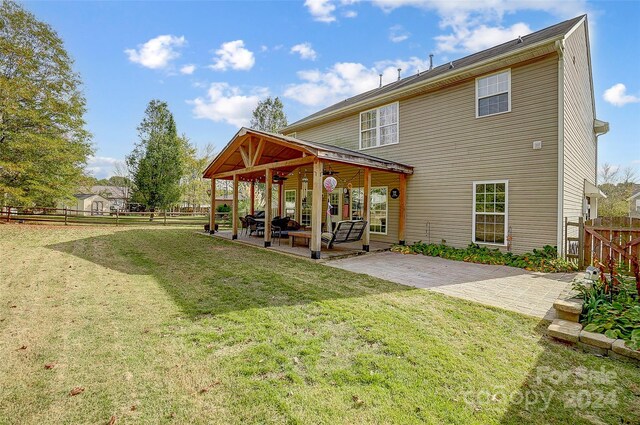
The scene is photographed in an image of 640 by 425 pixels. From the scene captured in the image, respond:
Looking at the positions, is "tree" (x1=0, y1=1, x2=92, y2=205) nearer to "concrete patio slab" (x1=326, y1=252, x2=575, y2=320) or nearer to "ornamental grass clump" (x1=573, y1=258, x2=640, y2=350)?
"concrete patio slab" (x1=326, y1=252, x2=575, y2=320)

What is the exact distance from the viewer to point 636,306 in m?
3.54

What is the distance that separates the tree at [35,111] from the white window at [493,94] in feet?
64.8

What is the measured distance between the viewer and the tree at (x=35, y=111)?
15.0 m

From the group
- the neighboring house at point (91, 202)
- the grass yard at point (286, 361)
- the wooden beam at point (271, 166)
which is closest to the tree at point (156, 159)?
the wooden beam at point (271, 166)

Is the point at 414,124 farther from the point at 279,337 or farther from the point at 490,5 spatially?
the point at 279,337

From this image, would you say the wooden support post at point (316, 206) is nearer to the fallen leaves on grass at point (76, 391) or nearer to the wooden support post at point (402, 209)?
the wooden support post at point (402, 209)

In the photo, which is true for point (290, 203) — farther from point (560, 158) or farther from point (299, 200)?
point (560, 158)

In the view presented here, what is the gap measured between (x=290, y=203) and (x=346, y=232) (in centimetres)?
763

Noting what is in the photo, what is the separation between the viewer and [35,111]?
606 inches

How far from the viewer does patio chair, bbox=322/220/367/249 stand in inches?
334

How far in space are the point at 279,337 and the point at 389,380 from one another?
131 centimetres

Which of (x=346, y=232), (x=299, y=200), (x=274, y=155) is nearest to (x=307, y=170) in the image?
(x=299, y=200)

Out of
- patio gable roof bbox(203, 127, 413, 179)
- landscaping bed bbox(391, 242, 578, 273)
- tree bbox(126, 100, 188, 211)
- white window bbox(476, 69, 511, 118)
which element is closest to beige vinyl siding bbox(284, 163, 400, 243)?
patio gable roof bbox(203, 127, 413, 179)

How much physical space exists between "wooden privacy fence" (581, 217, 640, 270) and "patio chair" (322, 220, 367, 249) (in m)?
5.01
